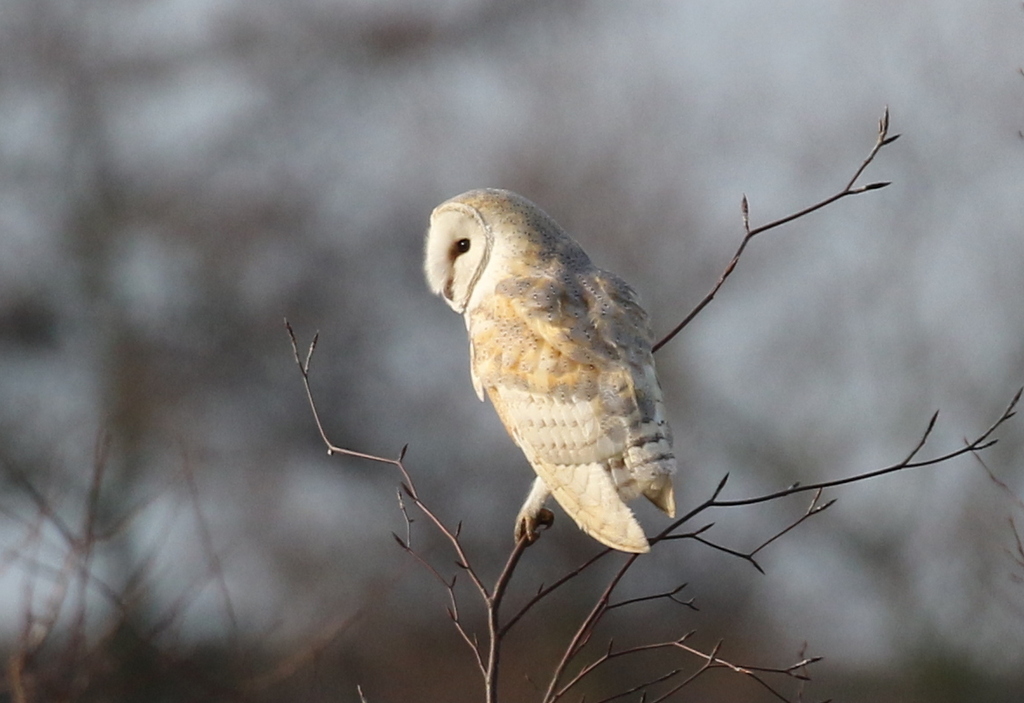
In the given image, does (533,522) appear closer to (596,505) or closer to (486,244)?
(596,505)

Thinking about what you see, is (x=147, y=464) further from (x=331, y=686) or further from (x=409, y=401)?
(x=331, y=686)

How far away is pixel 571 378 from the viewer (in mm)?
2533

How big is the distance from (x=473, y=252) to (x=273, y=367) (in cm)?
1236

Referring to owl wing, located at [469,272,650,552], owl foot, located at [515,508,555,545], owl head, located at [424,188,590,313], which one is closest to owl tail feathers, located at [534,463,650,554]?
owl wing, located at [469,272,650,552]

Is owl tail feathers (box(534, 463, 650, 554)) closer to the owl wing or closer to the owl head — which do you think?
the owl wing

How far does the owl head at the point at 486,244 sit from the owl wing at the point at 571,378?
0.07 metres

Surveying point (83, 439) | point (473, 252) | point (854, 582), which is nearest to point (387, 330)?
point (83, 439)

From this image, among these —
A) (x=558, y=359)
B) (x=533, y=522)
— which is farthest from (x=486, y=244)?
(x=533, y=522)

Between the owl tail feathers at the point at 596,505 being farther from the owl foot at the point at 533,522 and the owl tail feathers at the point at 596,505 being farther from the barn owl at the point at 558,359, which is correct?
the owl foot at the point at 533,522

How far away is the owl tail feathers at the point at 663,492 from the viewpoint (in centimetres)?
233

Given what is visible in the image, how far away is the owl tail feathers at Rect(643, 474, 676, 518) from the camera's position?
91.7 inches

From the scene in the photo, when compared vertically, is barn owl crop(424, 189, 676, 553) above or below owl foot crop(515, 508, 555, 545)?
above

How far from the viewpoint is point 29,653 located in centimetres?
218


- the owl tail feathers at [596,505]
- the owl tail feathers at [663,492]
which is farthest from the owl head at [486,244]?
the owl tail feathers at [663,492]
